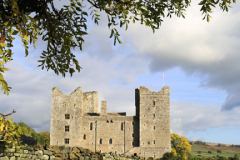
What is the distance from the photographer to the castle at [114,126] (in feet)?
188

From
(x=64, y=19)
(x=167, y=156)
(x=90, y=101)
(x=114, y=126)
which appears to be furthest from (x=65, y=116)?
(x=64, y=19)

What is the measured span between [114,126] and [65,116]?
32.2 feet

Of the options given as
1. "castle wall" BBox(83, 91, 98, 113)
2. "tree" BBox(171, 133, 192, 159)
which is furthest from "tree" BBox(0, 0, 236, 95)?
"tree" BBox(171, 133, 192, 159)

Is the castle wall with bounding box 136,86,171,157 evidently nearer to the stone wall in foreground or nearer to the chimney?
the chimney

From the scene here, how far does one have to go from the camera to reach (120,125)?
59.1 meters

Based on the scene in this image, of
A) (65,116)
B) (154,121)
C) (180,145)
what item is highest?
(65,116)

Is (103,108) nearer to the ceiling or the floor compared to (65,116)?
nearer to the ceiling

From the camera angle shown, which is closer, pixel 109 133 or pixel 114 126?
pixel 109 133

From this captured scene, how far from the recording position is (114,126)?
59.2 metres

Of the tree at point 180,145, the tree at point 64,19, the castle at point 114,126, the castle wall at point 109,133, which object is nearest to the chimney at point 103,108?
the castle at point 114,126

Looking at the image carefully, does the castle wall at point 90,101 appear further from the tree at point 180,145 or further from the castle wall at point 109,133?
the tree at point 180,145

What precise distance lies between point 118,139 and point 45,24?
48.4 metres

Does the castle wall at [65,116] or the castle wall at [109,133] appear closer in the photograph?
the castle wall at [109,133]

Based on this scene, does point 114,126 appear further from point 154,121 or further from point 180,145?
point 180,145
